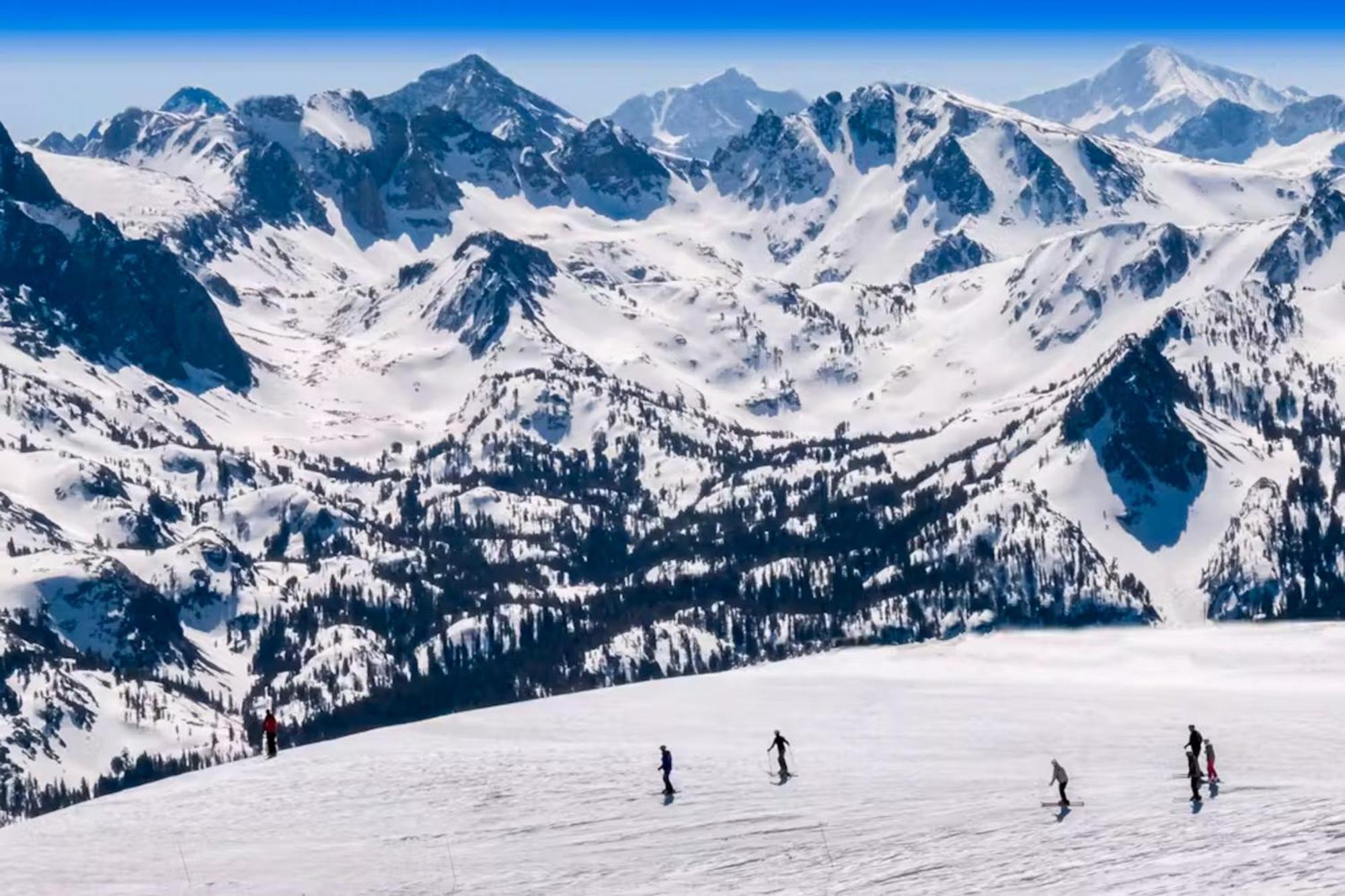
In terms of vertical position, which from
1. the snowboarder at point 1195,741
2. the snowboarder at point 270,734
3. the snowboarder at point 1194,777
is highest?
the snowboarder at point 270,734

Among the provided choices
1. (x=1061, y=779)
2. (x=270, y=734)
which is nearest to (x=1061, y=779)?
(x=1061, y=779)

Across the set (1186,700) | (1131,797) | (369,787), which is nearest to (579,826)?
(369,787)

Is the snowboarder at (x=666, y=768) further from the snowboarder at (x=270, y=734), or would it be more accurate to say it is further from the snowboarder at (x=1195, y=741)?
the snowboarder at (x=270, y=734)

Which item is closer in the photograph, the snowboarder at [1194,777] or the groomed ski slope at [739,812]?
the groomed ski slope at [739,812]

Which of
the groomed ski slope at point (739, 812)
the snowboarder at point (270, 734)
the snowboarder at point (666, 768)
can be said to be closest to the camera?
the groomed ski slope at point (739, 812)

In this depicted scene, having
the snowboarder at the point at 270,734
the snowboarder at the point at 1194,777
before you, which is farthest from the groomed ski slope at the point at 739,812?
the snowboarder at the point at 270,734

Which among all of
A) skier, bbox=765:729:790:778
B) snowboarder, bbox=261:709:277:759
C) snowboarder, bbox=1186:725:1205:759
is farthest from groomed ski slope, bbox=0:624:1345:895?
snowboarder, bbox=1186:725:1205:759

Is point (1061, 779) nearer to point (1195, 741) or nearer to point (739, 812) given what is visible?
point (1195, 741)
